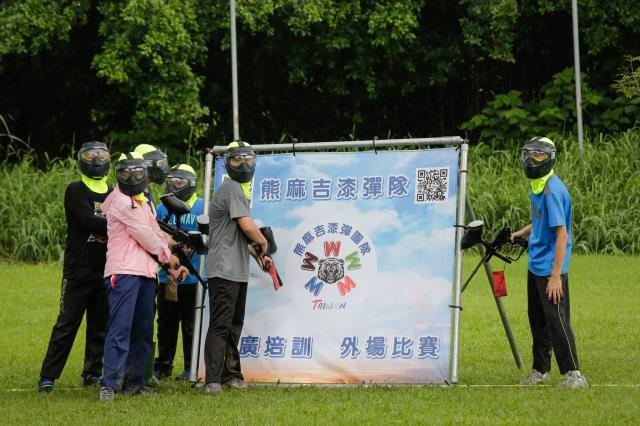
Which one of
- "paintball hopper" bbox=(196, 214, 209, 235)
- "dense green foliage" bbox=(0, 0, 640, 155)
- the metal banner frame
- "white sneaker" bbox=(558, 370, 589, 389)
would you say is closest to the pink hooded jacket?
"paintball hopper" bbox=(196, 214, 209, 235)

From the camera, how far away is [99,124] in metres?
26.2

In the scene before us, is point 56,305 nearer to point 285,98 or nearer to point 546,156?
point 546,156

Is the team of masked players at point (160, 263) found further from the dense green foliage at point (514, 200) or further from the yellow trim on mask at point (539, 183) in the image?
the dense green foliage at point (514, 200)

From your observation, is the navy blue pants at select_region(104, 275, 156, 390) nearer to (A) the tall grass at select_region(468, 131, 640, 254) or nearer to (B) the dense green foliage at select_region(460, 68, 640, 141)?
(A) the tall grass at select_region(468, 131, 640, 254)

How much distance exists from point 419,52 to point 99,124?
7488 mm

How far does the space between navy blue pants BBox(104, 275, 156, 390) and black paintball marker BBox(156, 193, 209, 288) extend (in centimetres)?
42

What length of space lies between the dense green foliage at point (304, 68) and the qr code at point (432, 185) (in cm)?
1205

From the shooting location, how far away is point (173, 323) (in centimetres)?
1009

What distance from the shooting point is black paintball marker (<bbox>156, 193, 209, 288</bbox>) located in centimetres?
912

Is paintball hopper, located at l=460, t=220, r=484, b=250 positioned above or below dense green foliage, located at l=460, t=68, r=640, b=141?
below

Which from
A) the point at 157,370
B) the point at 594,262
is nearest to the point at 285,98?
the point at 594,262

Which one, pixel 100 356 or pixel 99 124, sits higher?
pixel 99 124

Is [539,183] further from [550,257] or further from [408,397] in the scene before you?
[408,397]

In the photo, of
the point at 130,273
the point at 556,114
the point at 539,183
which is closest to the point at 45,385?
the point at 130,273
